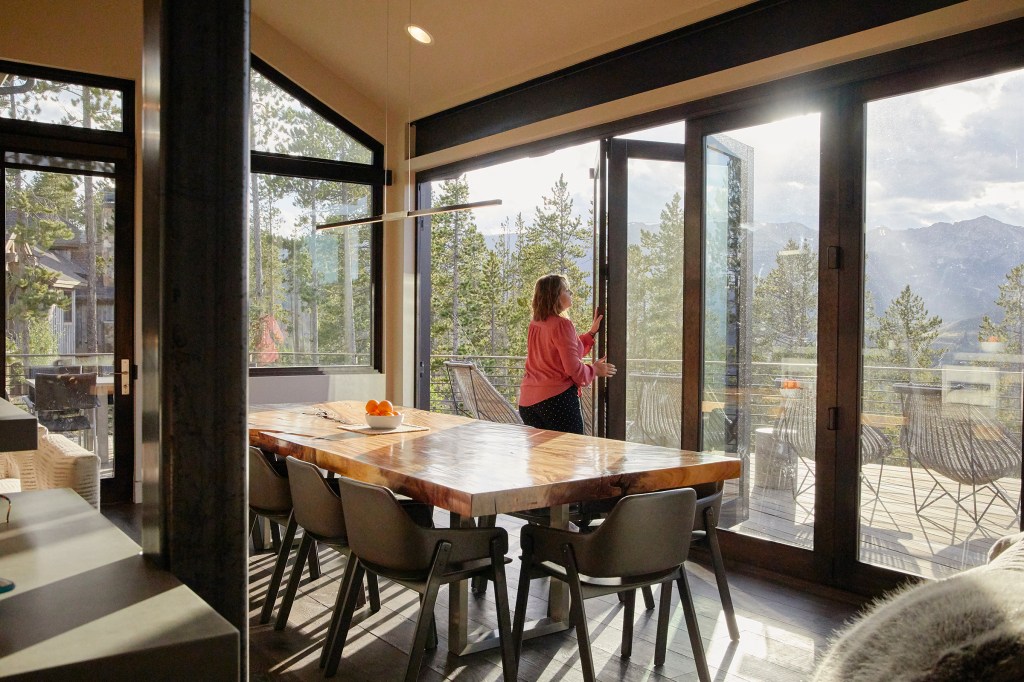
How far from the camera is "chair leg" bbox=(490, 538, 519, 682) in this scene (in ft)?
8.27

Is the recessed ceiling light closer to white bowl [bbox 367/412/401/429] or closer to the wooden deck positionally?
white bowl [bbox 367/412/401/429]

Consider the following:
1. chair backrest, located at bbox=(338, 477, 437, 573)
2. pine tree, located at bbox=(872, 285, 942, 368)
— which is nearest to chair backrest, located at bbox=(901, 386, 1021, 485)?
pine tree, located at bbox=(872, 285, 942, 368)

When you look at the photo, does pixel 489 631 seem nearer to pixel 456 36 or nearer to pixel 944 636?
pixel 944 636

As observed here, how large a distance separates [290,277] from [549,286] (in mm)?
2704

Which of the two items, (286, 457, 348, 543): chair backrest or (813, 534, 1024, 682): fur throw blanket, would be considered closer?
(813, 534, 1024, 682): fur throw blanket

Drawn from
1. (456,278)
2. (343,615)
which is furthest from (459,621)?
(456,278)

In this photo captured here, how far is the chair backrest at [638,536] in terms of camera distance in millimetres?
2379

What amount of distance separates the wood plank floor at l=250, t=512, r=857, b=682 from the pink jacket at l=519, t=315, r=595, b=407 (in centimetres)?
103

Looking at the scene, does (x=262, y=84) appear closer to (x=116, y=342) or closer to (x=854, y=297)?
(x=116, y=342)

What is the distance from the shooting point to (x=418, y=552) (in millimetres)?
2471

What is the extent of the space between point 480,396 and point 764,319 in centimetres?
222

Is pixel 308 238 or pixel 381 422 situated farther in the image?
pixel 308 238

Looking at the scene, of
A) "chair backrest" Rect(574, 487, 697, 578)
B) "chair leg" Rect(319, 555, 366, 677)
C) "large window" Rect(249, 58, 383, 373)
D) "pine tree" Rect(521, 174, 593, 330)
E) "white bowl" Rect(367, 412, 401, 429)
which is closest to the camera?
"chair backrest" Rect(574, 487, 697, 578)

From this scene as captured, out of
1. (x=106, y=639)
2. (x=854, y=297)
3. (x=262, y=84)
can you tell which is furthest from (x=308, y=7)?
(x=106, y=639)
